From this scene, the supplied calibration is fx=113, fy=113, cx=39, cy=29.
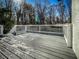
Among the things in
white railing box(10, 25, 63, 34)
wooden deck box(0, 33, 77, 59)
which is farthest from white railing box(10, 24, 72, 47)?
wooden deck box(0, 33, 77, 59)

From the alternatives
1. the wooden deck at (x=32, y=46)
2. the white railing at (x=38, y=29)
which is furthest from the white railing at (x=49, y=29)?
the wooden deck at (x=32, y=46)

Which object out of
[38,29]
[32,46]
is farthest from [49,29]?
[32,46]

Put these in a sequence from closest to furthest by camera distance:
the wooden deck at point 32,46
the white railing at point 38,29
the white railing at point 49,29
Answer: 1. the wooden deck at point 32,46
2. the white railing at point 49,29
3. the white railing at point 38,29

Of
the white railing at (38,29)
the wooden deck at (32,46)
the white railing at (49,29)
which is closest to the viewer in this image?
the wooden deck at (32,46)

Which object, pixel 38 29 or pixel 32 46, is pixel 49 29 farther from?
pixel 32 46

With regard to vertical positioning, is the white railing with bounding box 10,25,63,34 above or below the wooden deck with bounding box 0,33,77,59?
above

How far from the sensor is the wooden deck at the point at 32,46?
252 cm

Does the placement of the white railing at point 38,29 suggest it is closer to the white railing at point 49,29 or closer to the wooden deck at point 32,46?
the white railing at point 49,29

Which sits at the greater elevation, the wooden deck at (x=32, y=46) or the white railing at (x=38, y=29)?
the white railing at (x=38, y=29)

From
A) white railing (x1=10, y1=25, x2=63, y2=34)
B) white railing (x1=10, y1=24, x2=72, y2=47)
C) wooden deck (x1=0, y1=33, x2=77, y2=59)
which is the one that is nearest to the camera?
wooden deck (x1=0, y1=33, x2=77, y2=59)

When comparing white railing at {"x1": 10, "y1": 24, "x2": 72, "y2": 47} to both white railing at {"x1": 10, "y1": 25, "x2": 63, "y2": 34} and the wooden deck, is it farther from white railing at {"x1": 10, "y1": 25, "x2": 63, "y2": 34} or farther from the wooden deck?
the wooden deck

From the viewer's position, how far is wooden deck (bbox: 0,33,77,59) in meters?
2.52

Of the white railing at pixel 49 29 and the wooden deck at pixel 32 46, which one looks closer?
the wooden deck at pixel 32 46

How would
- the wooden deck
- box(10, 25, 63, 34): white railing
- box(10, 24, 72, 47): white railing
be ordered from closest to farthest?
the wooden deck < box(10, 24, 72, 47): white railing < box(10, 25, 63, 34): white railing
